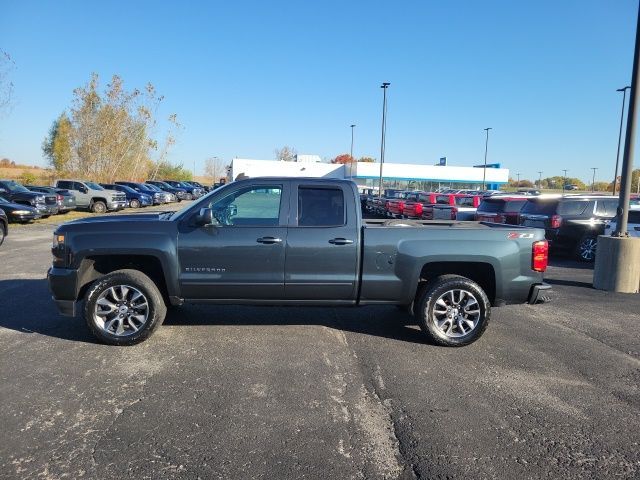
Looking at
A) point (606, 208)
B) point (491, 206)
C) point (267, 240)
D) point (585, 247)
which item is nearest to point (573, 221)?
point (585, 247)

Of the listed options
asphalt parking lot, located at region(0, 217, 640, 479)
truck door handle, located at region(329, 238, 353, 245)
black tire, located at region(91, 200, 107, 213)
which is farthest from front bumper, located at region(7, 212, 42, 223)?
truck door handle, located at region(329, 238, 353, 245)

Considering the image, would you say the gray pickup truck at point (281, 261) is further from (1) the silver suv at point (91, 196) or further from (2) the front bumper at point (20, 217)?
(1) the silver suv at point (91, 196)

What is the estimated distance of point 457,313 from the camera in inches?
223

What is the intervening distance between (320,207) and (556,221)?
9610 mm

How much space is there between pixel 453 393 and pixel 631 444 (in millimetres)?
1326

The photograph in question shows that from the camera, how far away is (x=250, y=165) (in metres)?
67.6

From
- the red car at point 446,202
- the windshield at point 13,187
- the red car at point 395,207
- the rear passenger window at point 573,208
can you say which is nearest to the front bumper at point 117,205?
the windshield at point 13,187

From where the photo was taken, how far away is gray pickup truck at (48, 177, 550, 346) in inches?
213

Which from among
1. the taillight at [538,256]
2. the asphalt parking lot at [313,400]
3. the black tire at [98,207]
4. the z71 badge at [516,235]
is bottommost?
the asphalt parking lot at [313,400]

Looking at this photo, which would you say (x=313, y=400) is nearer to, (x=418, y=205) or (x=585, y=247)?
(x=585, y=247)

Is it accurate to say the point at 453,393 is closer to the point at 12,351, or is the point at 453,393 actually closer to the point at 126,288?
the point at 126,288

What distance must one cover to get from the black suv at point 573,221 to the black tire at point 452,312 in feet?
27.8

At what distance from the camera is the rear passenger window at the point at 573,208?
43.1 feet

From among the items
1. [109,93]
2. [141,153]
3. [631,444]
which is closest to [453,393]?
[631,444]
